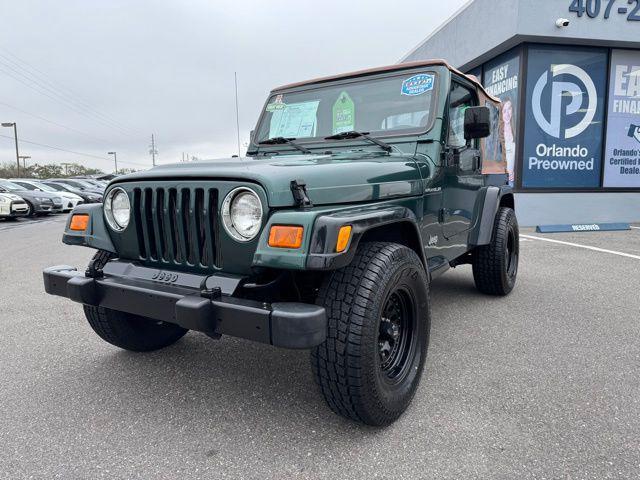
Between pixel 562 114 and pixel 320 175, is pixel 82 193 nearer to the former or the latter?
pixel 562 114

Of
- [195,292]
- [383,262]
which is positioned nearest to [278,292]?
[195,292]

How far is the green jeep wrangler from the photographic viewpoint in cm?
188

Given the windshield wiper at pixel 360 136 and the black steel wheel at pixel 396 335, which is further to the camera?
the windshield wiper at pixel 360 136

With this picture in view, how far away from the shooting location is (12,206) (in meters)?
14.0

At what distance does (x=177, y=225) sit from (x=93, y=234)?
0.64 metres

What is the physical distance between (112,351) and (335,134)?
2093 millimetres

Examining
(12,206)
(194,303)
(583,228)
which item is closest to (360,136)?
(194,303)

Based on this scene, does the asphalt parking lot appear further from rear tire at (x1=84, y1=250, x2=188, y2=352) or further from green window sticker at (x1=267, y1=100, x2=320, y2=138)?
green window sticker at (x1=267, y1=100, x2=320, y2=138)

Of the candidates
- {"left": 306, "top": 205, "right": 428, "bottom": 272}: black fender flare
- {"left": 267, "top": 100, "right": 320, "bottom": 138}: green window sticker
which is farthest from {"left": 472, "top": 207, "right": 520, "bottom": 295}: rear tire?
{"left": 306, "top": 205, "right": 428, "bottom": 272}: black fender flare

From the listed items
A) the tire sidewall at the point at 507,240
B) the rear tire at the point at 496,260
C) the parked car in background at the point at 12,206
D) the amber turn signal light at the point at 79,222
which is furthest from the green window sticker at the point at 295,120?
the parked car in background at the point at 12,206

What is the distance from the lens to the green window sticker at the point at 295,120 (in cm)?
334

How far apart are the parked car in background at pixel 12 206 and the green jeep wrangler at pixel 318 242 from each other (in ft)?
44.5

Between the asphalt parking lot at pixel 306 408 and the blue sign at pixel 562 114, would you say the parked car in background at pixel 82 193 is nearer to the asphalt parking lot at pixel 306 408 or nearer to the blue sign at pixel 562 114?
the blue sign at pixel 562 114

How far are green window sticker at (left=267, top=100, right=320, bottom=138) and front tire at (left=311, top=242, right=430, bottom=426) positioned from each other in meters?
1.43
